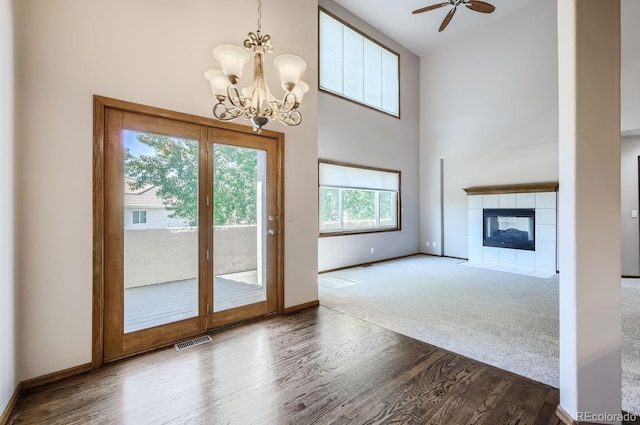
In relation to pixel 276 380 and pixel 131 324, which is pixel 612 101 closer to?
pixel 276 380

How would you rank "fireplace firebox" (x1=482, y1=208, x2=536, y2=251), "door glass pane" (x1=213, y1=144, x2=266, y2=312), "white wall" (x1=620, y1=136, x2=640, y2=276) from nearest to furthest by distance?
"door glass pane" (x1=213, y1=144, x2=266, y2=312) < "white wall" (x1=620, y1=136, x2=640, y2=276) < "fireplace firebox" (x1=482, y1=208, x2=536, y2=251)

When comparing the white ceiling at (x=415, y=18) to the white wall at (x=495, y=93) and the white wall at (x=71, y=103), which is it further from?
the white wall at (x=71, y=103)

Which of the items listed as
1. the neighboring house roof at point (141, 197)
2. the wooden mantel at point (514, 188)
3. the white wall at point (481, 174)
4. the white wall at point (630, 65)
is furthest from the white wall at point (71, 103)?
the white wall at point (630, 65)

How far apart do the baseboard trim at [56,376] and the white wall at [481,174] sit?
7.19m

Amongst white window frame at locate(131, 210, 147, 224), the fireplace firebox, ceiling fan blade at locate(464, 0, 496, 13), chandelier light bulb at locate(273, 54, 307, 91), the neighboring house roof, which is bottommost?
the fireplace firebox

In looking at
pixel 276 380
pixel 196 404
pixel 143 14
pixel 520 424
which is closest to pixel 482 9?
pixel 143 14

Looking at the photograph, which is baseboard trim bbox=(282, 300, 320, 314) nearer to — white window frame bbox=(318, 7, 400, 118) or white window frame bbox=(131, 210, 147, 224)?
white window frame bbox=(131, 210, 147, 224)

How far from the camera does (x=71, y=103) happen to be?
88.7 inches

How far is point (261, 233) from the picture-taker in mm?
3391

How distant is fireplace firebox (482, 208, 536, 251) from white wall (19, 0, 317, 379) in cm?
632

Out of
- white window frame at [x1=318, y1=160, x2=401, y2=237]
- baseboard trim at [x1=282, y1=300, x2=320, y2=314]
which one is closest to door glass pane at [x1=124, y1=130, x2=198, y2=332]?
baseboard trim at [x1=282, y1=300, x2=320, y2=314]

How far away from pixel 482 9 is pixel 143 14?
524cm

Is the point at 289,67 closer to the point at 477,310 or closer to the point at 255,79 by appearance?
the point at 255,79

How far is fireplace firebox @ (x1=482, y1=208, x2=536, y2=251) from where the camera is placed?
604 cm
